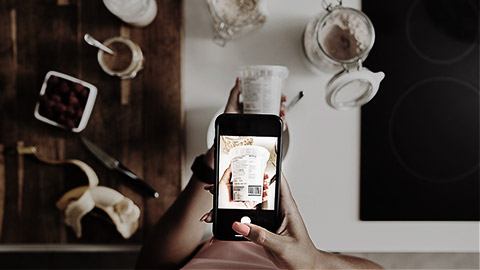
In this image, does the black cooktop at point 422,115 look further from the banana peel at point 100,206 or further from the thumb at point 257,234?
the banana peel at point 100,206

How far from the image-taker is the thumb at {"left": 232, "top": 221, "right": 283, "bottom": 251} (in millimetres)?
582

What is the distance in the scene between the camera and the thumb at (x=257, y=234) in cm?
58

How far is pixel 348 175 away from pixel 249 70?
1.20ft

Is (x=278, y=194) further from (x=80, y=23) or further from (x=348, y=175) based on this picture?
(x=80, y=23)

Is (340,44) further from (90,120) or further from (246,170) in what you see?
(90,120)

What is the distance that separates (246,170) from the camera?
596 millimetres

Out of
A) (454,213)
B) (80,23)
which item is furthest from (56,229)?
(454,213)

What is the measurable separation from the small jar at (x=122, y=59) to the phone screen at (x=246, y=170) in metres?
0.32

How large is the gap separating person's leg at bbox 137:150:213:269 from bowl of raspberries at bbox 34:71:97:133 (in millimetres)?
303

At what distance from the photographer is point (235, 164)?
1.97 ft

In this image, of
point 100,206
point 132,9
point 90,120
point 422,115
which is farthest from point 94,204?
point 422,115

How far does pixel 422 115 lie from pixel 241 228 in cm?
55

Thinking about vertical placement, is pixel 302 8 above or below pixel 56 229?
above

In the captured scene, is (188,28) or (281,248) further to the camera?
(188,28)
